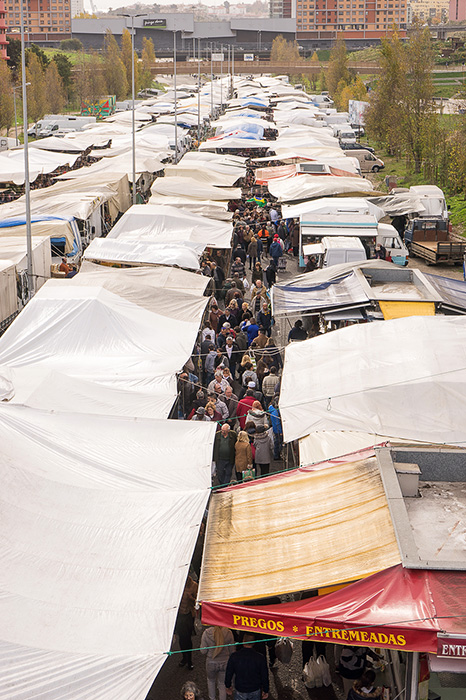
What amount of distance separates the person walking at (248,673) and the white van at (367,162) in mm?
42036

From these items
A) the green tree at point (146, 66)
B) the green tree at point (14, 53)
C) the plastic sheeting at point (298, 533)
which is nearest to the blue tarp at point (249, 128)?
the plastic sheeting at point (298, 533)

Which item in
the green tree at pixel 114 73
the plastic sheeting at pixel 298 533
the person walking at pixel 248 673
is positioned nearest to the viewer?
the plastic sheeting at pixel 298 533

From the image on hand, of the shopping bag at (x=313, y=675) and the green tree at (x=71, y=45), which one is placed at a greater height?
the green tree at (x=71, y=45)

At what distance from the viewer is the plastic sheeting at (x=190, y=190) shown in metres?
27.8

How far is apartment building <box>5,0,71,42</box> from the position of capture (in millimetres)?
158875

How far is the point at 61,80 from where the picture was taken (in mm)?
80688

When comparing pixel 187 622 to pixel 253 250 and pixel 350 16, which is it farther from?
pixel 350 16

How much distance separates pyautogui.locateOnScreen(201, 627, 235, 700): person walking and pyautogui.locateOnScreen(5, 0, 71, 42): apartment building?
165114 mm

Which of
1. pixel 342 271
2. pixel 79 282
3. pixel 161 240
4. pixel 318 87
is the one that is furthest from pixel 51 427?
pixel 318 87

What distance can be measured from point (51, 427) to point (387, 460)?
3625mm

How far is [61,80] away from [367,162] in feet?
143

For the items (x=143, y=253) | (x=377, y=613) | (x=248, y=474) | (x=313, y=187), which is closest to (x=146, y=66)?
(x=313, y=187)

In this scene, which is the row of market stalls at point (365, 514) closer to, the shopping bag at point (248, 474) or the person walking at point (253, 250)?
the shopping bag at point (248, 474)

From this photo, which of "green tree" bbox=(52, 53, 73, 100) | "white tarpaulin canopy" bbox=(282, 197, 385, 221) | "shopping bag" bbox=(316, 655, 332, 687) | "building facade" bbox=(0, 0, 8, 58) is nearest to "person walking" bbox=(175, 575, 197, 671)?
"shopping bag" bbox=(316, 655, 332, 687)
